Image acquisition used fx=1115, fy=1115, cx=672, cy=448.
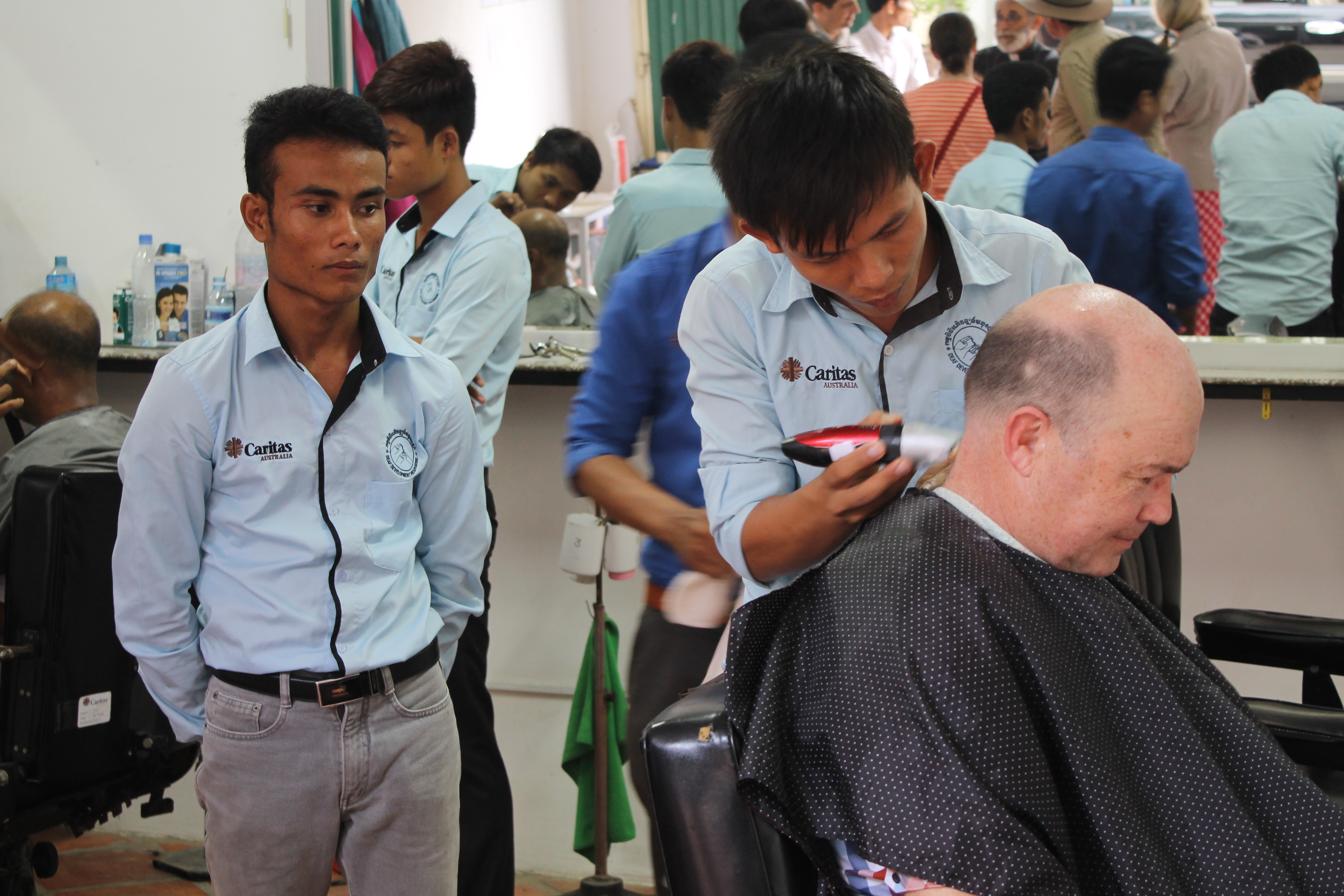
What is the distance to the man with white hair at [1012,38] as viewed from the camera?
293cm

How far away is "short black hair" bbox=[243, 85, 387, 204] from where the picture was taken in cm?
160

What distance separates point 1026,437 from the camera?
1120 millimetres

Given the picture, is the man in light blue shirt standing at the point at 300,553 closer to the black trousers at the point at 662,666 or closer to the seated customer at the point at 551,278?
the black trousers at the point at 662,666

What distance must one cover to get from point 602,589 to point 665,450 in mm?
1034

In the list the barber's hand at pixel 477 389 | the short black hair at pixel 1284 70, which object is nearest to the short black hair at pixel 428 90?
the barber's hand at pixel 477 389

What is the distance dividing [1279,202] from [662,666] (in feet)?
6.55

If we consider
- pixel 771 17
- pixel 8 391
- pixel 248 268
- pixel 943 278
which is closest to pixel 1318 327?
pixel 771 17

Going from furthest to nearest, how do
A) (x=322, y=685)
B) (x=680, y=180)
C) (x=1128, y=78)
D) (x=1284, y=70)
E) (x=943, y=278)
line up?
1. (x=1284, y=70)
2. (x=1128, y=78)
3. (x=680, y=180)
4. (x=322, y=685)
5. (x=943, y=278)

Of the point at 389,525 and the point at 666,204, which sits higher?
the point at 666,204

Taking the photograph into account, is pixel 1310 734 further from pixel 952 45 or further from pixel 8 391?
pixel 8 391

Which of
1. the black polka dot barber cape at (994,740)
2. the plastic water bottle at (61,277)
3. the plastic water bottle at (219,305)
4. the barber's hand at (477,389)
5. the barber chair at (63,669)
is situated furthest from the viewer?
the plastic water bottle at (61,277)

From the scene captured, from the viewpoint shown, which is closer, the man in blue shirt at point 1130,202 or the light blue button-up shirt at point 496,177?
the man in blue shirt at point 1130,202

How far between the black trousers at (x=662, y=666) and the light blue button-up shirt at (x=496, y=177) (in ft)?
5.57

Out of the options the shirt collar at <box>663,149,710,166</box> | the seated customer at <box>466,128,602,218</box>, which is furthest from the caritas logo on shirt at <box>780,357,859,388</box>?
the seated customer at <box>466,128,602,218</box>
